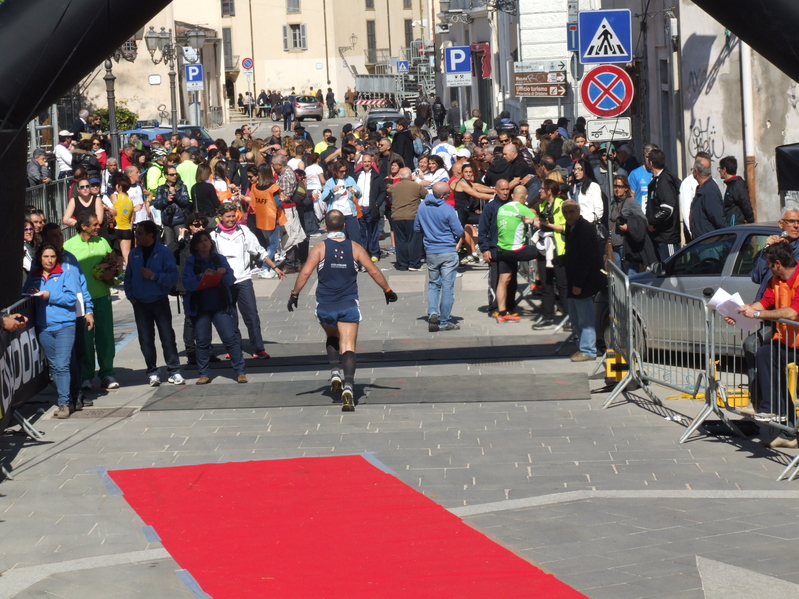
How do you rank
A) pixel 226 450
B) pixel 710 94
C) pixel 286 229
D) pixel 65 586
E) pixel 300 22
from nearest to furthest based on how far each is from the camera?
pixel 65 586 → pixel 226 450 → pixel 710 94 → pixel 286 229 → pixel 300 22

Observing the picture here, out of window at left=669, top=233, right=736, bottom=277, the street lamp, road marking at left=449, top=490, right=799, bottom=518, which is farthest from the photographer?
the street lamp

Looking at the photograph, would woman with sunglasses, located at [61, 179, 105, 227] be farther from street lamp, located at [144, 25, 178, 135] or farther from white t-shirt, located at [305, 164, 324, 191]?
street lamp, located at [144, 25, 178, 135]

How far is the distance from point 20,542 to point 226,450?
2.40 meters

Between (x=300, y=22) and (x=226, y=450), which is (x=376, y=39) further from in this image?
(x=226, y=450)

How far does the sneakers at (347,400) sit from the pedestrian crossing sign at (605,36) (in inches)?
260

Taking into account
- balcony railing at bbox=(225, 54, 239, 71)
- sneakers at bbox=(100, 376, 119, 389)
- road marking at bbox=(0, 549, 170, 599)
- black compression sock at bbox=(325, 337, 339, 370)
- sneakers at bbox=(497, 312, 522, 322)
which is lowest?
road marking at bbox=(0, 549, 170, 599)

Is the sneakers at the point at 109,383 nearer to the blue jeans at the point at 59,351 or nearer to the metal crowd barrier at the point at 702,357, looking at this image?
the blue jeans at the point at 59,351

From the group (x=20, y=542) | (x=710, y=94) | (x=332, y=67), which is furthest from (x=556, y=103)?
(x=332, y=67)

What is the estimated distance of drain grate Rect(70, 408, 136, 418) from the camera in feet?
36.4

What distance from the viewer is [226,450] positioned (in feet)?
32.0

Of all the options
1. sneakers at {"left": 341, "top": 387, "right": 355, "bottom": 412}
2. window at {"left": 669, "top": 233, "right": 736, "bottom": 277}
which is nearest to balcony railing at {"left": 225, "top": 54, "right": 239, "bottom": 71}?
window at {"left": 669, "top": 233, "right": 736, "bottom": 277}

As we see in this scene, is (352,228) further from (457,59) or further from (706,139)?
(457,59)

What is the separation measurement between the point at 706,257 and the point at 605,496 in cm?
460

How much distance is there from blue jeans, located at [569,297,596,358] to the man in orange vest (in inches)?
130
